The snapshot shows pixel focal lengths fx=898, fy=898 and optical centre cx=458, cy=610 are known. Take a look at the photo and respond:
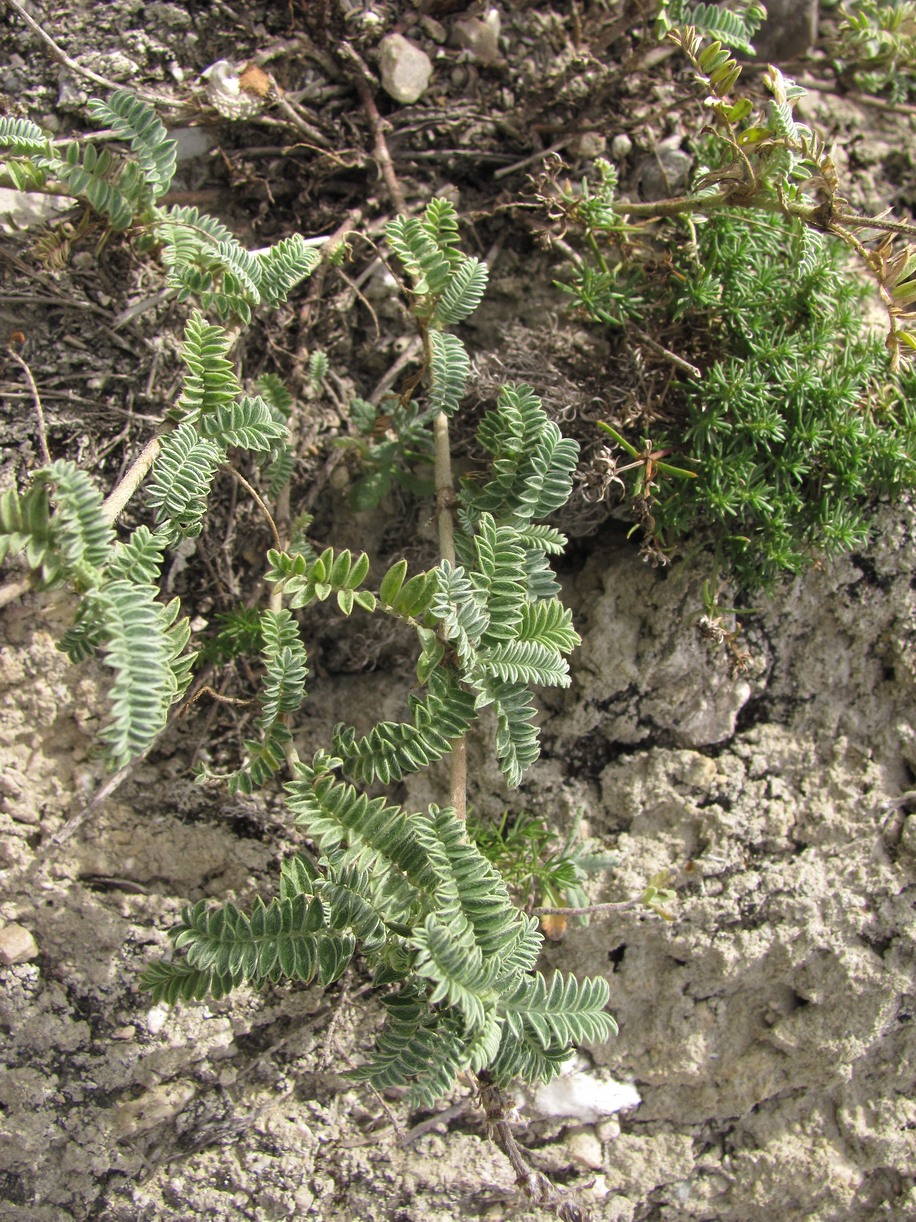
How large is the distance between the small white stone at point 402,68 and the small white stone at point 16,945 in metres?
2.81

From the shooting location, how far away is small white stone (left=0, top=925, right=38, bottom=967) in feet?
7.86

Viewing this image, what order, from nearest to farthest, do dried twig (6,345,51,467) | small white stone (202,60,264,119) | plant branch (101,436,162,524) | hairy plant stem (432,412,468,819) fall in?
1. plant branch (101,436,162,524)
2. hairy plant stem (432,412,468,819)
3. dried twig (6,345,51,467)
4. small white stone (202,60,264,119)

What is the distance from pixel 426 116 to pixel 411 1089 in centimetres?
289

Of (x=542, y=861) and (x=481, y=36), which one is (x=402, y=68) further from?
(x=542, y=861)

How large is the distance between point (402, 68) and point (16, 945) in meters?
2.91

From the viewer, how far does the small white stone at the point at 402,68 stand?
2.95 metres

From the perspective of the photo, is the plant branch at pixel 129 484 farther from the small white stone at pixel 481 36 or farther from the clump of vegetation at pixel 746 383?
the small white stone at pixel 481 36

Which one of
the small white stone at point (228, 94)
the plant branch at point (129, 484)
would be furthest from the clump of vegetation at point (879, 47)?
the plant branch at point (129, 484)

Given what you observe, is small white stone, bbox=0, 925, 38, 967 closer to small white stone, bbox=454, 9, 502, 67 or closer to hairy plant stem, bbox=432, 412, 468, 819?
hairy plant stem, bbox=432, 412, 468, 819

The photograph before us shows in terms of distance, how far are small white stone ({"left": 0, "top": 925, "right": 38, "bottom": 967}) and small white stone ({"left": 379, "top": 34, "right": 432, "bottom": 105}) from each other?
2.81 meters

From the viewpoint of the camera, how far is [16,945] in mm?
2404

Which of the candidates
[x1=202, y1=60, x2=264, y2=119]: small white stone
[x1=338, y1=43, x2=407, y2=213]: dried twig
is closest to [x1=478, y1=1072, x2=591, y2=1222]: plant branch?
[x1=338, y1=43, x2=407, y2=213]: dried twig

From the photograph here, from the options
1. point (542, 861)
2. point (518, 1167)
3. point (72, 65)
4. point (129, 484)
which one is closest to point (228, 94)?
point (72, 65)

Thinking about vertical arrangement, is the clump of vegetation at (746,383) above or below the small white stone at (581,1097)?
above
